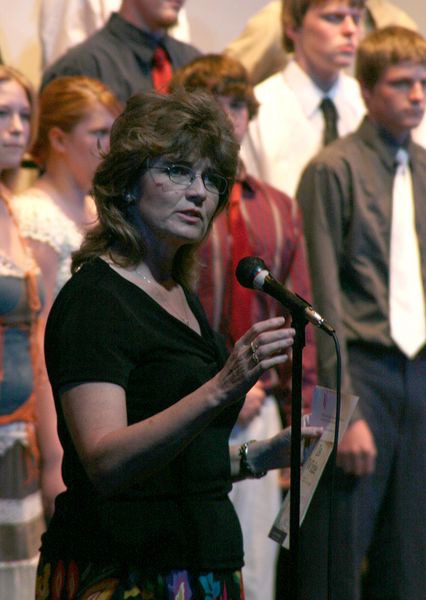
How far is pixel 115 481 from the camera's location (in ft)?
6.18

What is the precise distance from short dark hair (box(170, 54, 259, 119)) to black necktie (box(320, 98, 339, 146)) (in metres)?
0.73

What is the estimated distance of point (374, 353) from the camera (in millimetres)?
3750

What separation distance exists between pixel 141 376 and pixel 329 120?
2465 mm

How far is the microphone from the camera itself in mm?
1861

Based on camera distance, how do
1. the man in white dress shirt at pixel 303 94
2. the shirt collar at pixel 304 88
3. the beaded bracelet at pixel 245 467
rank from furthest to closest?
the shirt collar at pixel 304 88 < the man in white dress shirt at pixel 303 94 < the beaded bracelet at pixel 245 467

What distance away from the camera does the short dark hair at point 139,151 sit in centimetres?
209

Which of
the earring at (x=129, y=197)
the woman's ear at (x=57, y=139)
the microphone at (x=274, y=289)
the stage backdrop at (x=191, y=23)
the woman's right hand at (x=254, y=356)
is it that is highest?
the stage backdrop at (x=191, y=23)

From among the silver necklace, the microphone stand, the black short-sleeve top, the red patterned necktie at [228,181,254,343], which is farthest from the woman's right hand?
the red patterned necktie at [228,181,254,343]

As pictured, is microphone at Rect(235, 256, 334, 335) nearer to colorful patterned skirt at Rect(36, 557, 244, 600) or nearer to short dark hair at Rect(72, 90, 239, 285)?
short dark hair at Rect(72, 90, 239, 285)

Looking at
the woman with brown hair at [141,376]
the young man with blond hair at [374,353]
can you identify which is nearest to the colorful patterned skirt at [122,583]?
the woman with brown hair at [141,376]

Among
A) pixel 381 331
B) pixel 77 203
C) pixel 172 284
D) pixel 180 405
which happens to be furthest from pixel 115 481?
pixel 381 331

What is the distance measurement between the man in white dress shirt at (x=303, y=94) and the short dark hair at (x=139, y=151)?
6.46 feet

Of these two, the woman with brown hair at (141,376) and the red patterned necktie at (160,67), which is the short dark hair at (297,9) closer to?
the red patterned necktie at (160,67)

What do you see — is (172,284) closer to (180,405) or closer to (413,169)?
(180,405)
